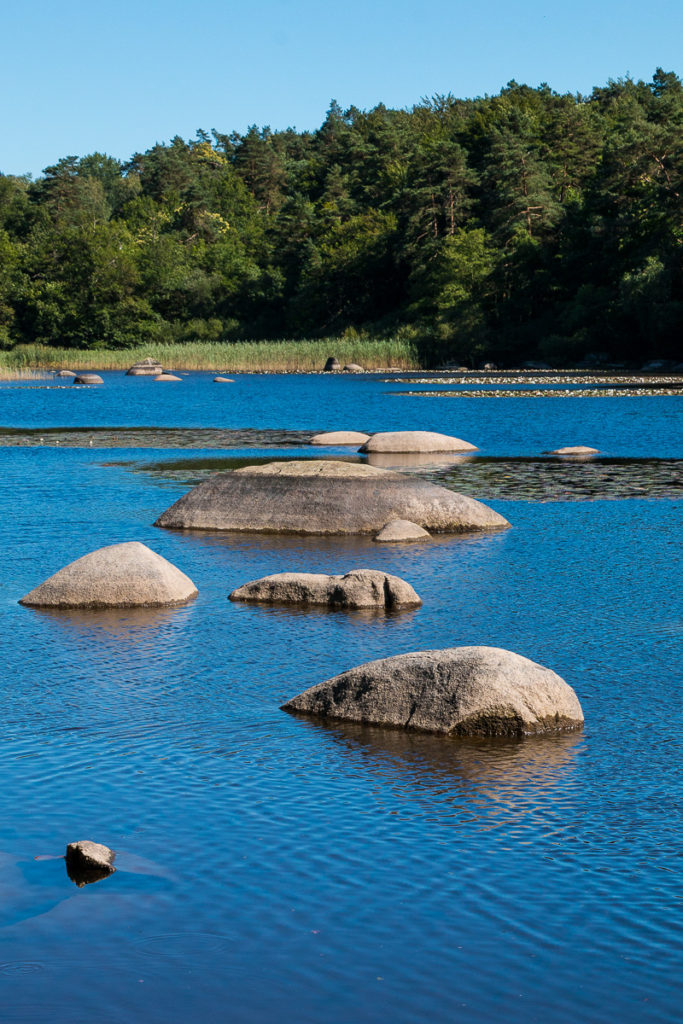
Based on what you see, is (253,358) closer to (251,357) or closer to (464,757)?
(251,357)

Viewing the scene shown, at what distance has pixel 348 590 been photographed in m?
13.4

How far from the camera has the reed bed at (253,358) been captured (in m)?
97.2

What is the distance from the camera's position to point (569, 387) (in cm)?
6738

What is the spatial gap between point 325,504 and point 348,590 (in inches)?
200

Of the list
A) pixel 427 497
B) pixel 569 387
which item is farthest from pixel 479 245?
pixel 427 497

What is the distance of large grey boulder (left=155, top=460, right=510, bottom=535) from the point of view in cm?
1842

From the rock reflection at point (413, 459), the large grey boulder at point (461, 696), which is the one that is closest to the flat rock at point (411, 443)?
the rock reflection at point (413, 459)

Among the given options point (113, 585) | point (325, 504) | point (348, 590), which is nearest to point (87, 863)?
point (348, 590)

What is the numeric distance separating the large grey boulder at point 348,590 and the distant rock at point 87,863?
6.91 meters

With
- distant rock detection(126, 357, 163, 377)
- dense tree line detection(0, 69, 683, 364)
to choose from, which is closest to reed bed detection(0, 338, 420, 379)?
dense tree line detection(0, 69, 683, 364)

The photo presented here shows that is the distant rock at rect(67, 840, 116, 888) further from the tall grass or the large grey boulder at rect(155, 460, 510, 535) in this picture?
the tall grass

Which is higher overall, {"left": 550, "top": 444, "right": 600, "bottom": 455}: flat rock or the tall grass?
the tall grass

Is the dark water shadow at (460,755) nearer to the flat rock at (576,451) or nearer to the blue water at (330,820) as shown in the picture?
the blue water at (330,820)

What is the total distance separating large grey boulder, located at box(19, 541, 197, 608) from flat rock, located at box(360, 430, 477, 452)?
15.9 meters
